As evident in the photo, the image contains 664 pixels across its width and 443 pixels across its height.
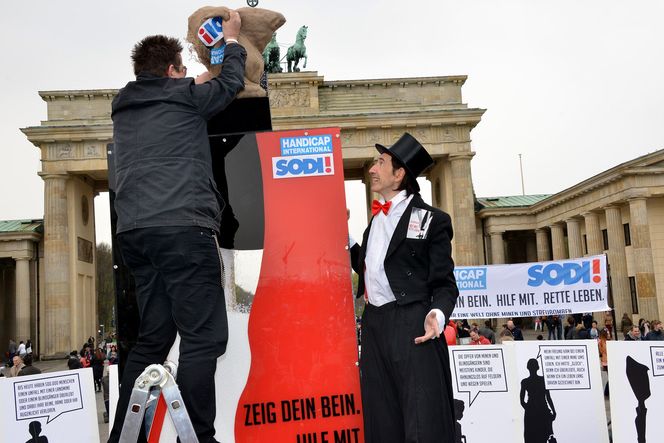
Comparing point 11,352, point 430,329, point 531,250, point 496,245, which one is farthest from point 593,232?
point 430,329

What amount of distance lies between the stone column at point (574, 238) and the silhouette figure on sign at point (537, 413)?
38.4m

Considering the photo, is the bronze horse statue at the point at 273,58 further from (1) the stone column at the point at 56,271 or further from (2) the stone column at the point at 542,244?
(2) the stone column at the point at 542,244

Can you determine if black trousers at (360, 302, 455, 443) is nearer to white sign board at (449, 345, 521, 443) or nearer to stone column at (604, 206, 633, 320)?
white sign board at (449, 345, 521, 443)

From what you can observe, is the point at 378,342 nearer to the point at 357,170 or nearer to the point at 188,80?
the point at 188,80

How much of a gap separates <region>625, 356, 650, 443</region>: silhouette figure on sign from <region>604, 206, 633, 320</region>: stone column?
1276 inches

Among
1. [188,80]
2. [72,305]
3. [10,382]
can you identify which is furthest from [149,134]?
[72,305]

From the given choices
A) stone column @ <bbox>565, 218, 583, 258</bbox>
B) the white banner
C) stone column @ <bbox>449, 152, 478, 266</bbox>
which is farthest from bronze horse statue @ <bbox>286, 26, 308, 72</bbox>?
the white banner

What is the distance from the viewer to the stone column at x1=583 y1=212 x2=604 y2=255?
4112 centimetres

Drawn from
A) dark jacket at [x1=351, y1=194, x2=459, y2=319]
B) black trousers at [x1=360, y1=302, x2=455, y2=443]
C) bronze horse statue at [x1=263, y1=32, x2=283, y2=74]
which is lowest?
black trousers at [x1=360, y1=302, x2=455, y2=443]

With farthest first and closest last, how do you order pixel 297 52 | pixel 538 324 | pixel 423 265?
pixel 297 52 < pixel 538 324 < pixel 423 265

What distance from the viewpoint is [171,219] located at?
10.4 ft

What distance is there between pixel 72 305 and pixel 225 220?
41.7m

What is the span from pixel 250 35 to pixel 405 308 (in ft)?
6.05

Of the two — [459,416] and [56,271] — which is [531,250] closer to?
[56,271]
